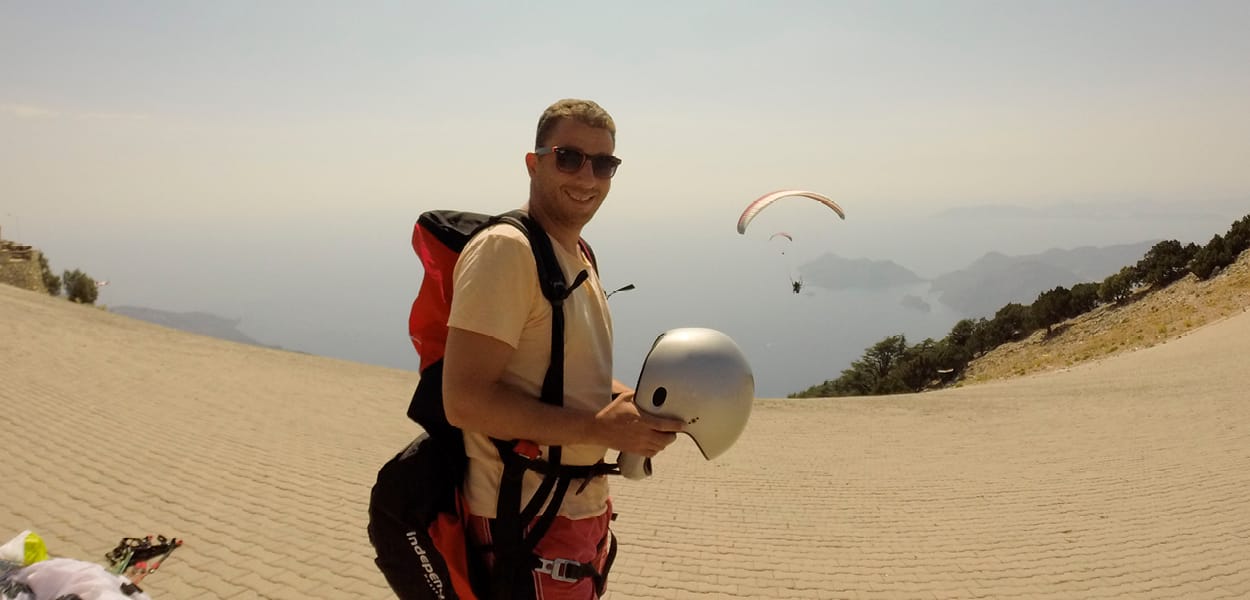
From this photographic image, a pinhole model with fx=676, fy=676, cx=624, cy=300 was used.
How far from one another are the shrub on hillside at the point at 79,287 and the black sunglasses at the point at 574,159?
39128 millimetres

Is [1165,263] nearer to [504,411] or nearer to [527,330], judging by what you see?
[527,330]

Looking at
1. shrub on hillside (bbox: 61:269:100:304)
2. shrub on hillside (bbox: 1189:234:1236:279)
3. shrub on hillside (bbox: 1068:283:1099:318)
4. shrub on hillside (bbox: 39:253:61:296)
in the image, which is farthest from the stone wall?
shrub on hillside (bbox: 1189:234:1236:279)

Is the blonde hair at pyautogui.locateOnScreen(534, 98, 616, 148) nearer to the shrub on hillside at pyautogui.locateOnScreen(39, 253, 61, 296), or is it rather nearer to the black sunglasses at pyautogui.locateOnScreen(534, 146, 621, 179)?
the black sunglasses at pyautogui.locateOnScreen(534, 146, 621, 179)

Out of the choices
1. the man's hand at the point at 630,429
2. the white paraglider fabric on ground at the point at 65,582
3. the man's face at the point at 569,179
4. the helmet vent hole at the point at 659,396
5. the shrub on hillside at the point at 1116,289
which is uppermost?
the shrub on hillside at the point at 1116,289

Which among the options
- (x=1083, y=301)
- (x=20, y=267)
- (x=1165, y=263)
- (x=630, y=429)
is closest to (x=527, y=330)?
(x=630, y=429)

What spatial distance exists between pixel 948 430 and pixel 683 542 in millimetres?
10170

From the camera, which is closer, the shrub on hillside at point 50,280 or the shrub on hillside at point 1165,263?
the shrub on hillside at point 50,280

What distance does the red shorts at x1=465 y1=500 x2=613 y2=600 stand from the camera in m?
2.04

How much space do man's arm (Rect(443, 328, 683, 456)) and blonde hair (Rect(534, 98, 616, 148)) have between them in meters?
0.70

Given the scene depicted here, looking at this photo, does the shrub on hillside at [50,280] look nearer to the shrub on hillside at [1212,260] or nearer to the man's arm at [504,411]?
the man's arm at [504,411]

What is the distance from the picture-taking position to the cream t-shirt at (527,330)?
174cm

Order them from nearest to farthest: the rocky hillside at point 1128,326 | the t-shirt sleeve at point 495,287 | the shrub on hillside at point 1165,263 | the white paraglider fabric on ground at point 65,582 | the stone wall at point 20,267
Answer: the t-shirt sleeve at point 495,287 → the white paraglider fabric on ground at point 65,582 → the stone wall at point 20,267 → the rocky hillside at point 1128,326 → the shrub on hillside at point 1165,263

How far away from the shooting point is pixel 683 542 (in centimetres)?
775

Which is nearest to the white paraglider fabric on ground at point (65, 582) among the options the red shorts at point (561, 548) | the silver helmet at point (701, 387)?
the red shorts at point (561, 548)
